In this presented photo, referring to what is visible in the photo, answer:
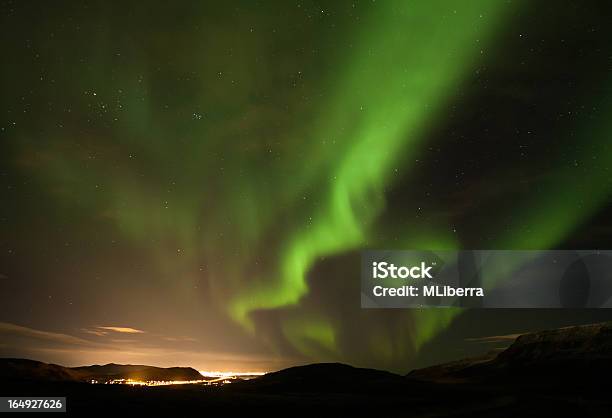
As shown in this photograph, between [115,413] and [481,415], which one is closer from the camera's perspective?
[481,415]

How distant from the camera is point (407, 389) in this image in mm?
75438

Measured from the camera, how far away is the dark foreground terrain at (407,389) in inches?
1826

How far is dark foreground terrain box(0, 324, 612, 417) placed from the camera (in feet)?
152

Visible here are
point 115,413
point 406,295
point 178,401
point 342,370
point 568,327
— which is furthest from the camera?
point 568,327

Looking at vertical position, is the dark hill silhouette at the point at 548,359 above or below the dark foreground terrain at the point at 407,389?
above

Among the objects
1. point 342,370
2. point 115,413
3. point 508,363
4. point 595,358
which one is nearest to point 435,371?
point 508,363

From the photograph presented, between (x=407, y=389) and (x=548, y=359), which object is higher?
(x=548, y=359)

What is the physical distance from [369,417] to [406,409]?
654cm

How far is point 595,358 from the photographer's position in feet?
486

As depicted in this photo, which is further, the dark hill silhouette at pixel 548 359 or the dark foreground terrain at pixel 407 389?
the dark hill silhouette at pixel 548 359

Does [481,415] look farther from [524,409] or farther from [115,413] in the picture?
[115,413]

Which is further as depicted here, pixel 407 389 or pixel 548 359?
pixel 548 359

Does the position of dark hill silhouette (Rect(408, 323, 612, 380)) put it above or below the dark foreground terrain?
above

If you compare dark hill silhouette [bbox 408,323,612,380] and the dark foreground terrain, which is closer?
the dark foreground terrain
